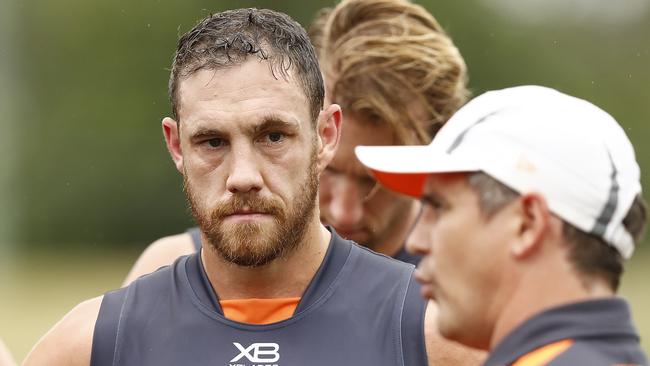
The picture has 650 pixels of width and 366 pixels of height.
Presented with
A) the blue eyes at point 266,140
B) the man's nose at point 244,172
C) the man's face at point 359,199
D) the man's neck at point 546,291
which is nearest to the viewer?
the man's neck at point 546,291

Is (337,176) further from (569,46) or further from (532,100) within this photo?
(569,46)

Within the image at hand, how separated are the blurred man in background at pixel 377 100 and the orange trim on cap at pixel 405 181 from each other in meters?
2.18

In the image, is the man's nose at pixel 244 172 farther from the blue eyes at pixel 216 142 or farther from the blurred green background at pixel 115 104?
the blurred green background at pixel 115 104

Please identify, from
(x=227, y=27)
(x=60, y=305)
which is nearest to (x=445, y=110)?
(x=227, y=27)

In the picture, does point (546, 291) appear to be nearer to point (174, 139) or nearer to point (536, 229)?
point (536, 229)

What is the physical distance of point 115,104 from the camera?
25422mm

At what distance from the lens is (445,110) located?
544 centimetres

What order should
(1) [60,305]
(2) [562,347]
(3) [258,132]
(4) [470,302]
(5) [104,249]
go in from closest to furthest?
(2) [562,347], (4) [470,302], (3) [258,132], (1) [60,305], (5) [104,249]

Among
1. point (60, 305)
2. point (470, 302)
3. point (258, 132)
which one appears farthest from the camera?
point (60, 305)

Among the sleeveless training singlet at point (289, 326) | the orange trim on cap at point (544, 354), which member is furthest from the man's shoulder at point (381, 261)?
the orange trim on cap at point (544, 354)

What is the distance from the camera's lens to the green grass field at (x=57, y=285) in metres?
21.0

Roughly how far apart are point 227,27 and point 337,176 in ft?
4.90

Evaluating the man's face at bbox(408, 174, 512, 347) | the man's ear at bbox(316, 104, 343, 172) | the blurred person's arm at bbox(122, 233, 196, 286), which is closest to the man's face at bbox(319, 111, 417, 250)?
the blurred person's arm at bbox(122, 233, 196, 286)

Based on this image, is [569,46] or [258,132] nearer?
[258,132]
